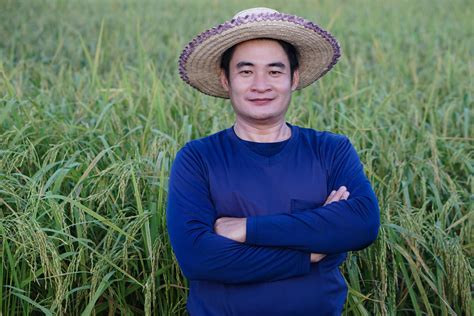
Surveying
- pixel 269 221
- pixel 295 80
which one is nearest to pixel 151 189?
pixel 295 80

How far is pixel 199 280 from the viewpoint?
2002 mm

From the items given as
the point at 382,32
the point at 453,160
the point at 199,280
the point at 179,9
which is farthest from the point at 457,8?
the point at 199,280

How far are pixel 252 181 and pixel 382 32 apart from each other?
19.2ft

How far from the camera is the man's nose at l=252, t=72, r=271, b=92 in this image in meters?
2.02

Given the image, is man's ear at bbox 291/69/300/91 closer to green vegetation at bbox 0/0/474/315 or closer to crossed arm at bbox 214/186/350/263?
crossed arm at bbox 214/186/350/263

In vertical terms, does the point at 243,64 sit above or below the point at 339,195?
above

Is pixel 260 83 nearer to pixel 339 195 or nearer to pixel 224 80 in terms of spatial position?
pixel 224 80

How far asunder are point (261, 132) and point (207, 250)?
0.38 m

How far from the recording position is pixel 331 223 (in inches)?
76.6

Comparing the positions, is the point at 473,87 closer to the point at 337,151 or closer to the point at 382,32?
the point at 337,151

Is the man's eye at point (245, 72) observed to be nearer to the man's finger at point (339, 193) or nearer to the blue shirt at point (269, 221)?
the blue shirt at point (269, 221)

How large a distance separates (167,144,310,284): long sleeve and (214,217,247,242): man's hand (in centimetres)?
2

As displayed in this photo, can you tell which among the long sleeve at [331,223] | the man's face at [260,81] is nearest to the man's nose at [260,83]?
the man's face at [260,81]

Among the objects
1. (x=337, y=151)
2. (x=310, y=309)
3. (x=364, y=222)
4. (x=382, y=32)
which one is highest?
(x=382, y=32)
